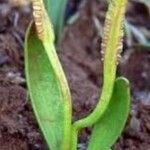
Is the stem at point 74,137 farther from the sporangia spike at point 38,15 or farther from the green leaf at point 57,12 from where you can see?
the green leaf at point 57,12

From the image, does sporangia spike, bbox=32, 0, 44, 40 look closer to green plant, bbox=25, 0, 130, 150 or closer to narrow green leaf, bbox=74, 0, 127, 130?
green plant, bbox=25, 0, 130, 150

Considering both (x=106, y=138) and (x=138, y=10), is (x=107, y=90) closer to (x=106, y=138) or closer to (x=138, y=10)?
(x=106, y=138)

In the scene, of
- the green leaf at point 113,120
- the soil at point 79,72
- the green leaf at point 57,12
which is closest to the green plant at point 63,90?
the green leaf at point 113,120

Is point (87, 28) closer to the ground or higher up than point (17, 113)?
closer to the ground

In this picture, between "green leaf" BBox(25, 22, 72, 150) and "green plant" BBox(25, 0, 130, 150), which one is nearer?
"green plant" BBox(25, 0, 130, 150)

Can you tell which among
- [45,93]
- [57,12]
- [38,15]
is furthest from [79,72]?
[38,15]

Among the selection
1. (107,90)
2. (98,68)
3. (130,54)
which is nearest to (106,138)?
(107,90)

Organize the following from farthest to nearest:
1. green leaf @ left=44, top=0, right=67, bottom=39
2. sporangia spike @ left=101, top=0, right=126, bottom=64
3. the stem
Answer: green leaf @ left=44, top=0, right=67, bottom=39 < the stem < sporangia spike @ left=101, top=0, right=126, bottom=64

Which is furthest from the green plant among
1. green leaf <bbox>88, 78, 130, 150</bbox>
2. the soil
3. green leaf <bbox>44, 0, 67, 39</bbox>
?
green leaf <bbox>44, 0, 67, 39</bbox>
